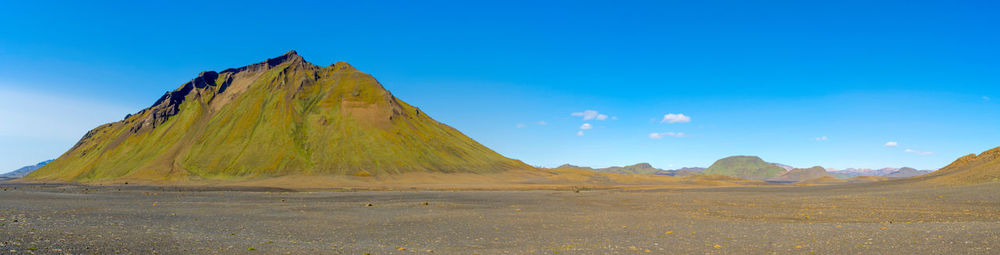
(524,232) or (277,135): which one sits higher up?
(277,135)

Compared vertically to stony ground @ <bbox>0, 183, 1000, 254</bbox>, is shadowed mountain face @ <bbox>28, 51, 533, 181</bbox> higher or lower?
higher

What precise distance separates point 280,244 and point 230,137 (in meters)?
127

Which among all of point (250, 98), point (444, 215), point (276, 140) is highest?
point (250, 98)

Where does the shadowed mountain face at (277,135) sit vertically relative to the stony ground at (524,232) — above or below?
above

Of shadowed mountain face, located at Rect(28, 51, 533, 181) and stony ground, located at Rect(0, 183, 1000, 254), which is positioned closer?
stony ground, located at Rect(0, 183, 1000, 254)

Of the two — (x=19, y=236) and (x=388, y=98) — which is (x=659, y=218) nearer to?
(x=19, y=236)

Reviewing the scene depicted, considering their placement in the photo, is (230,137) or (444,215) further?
(230,137)

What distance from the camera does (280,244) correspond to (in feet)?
53.2

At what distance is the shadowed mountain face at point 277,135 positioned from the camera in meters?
114

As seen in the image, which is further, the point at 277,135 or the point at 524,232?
the point at 277,135

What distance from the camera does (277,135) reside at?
4911 inches

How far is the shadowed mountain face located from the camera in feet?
373

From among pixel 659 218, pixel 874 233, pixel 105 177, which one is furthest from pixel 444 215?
pixel 105 177

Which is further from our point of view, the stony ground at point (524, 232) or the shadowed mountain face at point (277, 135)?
the shadowed mountain face at point (277, 135)
